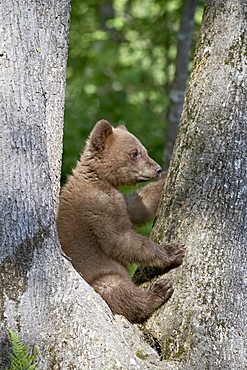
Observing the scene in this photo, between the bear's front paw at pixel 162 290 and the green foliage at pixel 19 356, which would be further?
the bear's front paw at pixel 162 290

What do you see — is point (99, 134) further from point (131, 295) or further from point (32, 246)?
point (32, 246)

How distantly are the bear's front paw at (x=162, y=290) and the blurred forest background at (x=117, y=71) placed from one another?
4428mm

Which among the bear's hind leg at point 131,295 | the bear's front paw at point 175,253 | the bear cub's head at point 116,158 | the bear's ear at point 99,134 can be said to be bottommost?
the bear's hind leg at point 131,295

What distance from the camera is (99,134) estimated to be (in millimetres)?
4730

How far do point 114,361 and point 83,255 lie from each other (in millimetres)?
1328

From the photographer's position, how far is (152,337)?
3.62 m

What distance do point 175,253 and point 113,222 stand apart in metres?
0.83

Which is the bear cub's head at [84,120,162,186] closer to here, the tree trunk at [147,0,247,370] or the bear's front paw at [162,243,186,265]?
the tree trunk at [147,0,247,370]

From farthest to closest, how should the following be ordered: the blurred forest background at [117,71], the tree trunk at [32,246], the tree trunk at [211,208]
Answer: the blurred forest background at [117,71], the tree trunk at [211,208], the tree trunk at [32,246]

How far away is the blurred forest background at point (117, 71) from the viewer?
32.1ft

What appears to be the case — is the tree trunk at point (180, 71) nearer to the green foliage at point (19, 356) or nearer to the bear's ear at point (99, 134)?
the bear's ear at point (99, 134)

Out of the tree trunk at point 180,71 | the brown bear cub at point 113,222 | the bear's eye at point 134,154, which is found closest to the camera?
the brown bear cub at point 113,222

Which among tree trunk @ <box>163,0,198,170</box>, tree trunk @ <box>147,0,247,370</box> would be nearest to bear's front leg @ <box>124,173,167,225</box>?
tree trunk @ <box>147,0,247,370</box>

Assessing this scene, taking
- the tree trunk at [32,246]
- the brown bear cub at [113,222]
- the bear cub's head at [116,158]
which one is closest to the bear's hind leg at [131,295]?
the brown bear cub at [113,222]
